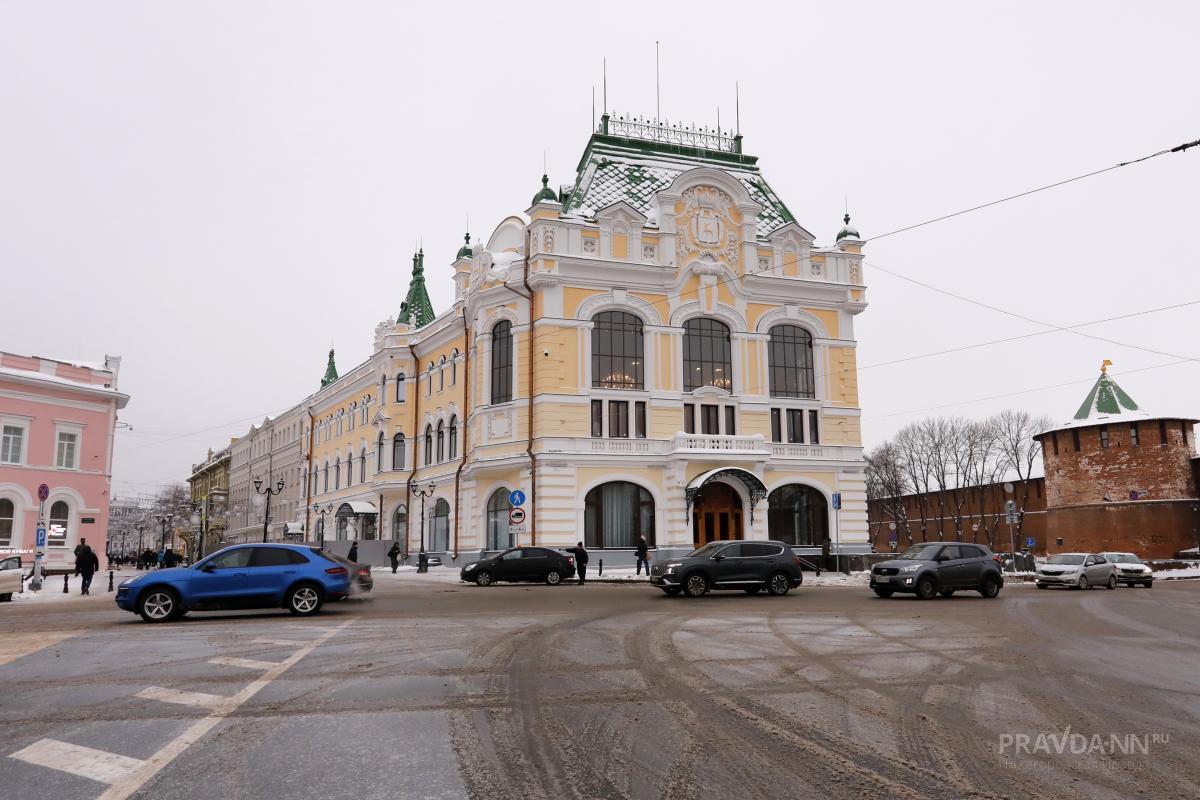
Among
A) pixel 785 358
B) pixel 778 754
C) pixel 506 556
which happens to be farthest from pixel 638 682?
→ pixel 785 358

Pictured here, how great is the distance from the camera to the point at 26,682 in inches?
362

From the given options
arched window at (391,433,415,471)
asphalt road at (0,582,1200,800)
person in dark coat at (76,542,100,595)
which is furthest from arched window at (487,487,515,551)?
asphalt road at (0,582,1200,800)

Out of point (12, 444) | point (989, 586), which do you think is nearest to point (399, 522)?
point (12, 444)

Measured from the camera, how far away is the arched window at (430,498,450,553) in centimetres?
4331

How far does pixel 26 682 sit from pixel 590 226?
31.6 m

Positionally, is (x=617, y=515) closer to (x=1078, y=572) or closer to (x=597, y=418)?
(x=597, y=418)

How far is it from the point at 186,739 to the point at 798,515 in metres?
35.4

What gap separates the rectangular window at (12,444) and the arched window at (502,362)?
21698 millimetres

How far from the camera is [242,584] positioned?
16625 mm

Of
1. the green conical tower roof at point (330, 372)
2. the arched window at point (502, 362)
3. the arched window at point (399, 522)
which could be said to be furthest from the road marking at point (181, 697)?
the green conical tower roof at point (330, 372)

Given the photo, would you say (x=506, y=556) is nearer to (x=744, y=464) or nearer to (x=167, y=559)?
(x=744, y=464)

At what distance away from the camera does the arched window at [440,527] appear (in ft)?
142

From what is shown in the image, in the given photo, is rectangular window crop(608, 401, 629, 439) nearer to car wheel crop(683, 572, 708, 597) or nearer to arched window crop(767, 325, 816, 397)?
arched window crop(767, 325, 816, 397)

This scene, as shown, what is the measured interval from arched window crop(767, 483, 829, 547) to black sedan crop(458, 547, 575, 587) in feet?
40.2
